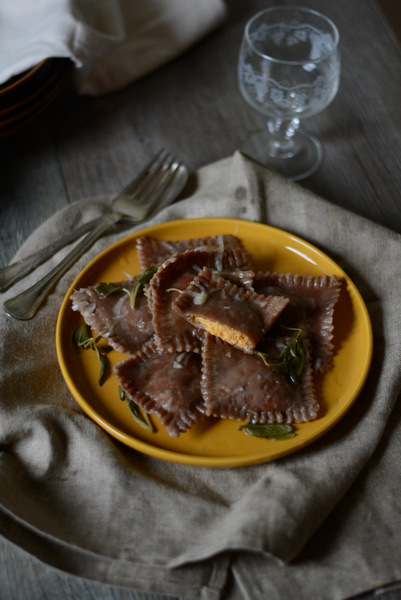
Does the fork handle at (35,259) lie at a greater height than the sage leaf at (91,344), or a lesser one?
greater

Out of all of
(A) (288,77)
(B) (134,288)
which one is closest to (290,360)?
(B) (134,288)

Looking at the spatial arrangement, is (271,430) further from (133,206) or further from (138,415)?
(133,206)

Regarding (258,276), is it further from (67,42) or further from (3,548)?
(67,42)

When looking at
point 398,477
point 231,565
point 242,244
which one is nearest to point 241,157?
point 242,244

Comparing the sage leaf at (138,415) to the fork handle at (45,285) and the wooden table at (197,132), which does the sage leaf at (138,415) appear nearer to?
the fork handle at (45,285)

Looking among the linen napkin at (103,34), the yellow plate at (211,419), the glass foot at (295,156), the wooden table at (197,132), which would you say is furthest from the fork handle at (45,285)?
the glass foot at (295,156)

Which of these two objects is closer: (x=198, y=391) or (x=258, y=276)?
(x=198, y=391)
